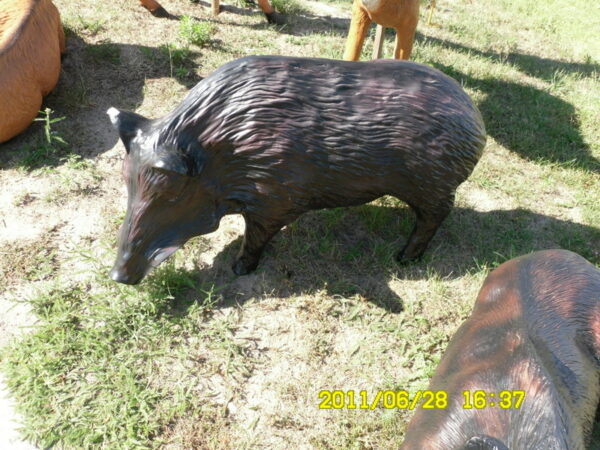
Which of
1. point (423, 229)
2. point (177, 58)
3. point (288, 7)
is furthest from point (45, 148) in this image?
point (288, 7)

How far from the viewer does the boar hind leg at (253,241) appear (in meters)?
3.03

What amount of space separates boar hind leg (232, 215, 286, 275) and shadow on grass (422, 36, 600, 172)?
2.98 m

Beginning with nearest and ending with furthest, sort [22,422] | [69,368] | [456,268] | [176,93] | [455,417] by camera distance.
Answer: [455,417]
[22,422]
[69,368]
[456,268]
[176,93]

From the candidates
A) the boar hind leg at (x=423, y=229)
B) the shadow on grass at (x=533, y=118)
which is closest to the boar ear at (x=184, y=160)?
the boar hind leg at (x=423, y=229)

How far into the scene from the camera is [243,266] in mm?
3344

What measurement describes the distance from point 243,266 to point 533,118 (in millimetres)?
3764

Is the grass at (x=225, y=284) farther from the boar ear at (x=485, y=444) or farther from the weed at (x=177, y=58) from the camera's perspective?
the boar ear at (x=485, y=444)

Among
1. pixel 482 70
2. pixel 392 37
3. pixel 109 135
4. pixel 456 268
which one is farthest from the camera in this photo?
pixel 392 37

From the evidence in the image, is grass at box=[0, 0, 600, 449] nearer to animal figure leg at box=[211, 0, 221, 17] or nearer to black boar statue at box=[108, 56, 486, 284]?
black boar statue at box=[108, 56, 486, 284]

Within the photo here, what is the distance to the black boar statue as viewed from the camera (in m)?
2.66

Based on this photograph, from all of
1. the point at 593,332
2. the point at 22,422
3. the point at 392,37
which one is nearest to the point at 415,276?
the point at 593,332

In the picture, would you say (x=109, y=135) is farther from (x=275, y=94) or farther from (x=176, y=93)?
(x=275, y=94)

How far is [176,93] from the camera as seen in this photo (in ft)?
16.0

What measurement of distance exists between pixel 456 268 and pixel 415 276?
1.11 ft
